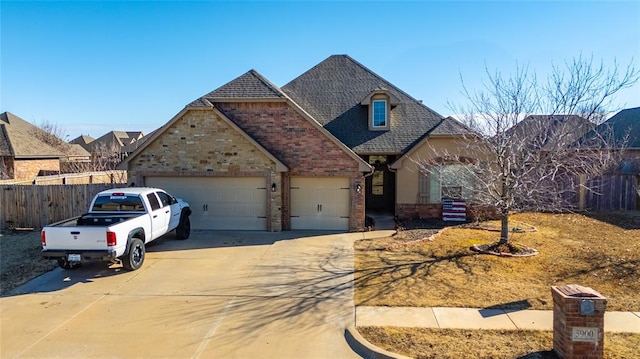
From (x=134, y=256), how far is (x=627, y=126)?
2673 centimetres

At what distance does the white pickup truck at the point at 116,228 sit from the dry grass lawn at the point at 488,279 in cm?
548

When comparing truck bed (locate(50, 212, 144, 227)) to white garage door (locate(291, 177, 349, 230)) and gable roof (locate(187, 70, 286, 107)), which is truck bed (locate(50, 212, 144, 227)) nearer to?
gable roof (locate(187, 70, 286, 107))

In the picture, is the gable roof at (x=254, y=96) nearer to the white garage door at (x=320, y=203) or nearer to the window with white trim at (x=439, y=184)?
the white garage door at (x=320, y=203)

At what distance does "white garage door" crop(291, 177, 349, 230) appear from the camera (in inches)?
573

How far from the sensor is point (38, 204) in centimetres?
1481

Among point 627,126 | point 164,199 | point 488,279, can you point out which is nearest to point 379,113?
point 164,199

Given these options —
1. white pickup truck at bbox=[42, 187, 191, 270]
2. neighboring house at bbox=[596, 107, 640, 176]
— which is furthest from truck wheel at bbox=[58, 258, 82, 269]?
neighboring house at bbox=[596, 107, 640, 176]

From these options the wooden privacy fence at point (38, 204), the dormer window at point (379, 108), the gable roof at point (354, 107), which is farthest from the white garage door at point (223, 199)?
the dormer window at point (379, 108)

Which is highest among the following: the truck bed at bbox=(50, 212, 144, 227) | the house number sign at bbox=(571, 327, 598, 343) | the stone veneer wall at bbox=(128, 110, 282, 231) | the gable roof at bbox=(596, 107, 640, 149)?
the gable roof at bbox=(596, 107, 640, 149)

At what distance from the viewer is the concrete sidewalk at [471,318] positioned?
6.37 m

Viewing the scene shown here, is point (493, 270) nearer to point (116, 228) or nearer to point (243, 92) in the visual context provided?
point (116, 228)

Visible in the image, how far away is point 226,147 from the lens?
14.2 meters

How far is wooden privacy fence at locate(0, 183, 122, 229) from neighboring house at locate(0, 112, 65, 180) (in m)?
11.3

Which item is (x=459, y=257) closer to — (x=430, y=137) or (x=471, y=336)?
(x=471, y=336)
